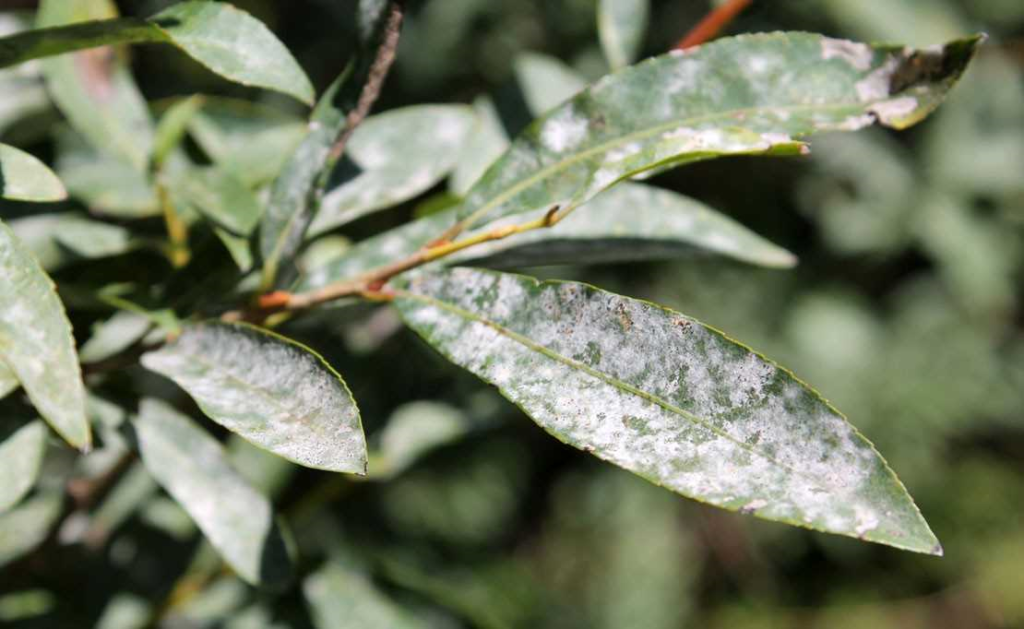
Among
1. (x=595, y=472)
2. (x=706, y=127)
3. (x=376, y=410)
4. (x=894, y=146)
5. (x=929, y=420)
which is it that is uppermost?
(x=706, y=127)

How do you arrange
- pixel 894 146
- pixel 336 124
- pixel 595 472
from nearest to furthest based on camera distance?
1. pixel 336 124
2. pixel 894 146
3. pixel 595 472

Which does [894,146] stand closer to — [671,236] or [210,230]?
[671,236]

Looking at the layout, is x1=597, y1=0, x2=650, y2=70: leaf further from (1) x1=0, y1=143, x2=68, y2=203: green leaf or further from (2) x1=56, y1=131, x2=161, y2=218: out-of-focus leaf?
(1) x1=0, y1=143, x2=68, y2=203: green leaf

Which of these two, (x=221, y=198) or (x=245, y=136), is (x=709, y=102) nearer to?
(x=221, y=198)

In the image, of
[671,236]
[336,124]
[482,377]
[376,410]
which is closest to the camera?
[482,377]

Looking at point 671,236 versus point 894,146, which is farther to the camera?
point 894,146

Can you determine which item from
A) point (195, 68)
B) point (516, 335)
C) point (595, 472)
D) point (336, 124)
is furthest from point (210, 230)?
point (595, 472)

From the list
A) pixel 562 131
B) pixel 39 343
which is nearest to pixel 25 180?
pixel 39 343
